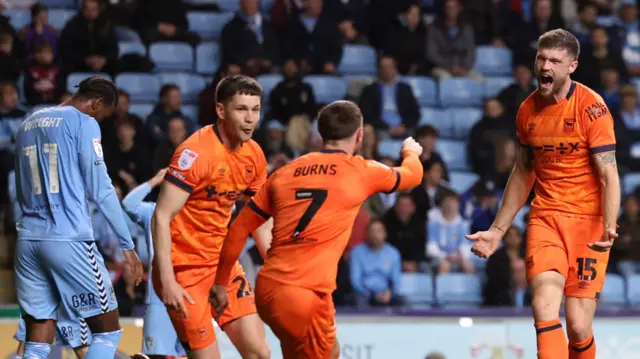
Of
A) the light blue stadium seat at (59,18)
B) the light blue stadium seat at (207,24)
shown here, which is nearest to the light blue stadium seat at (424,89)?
the light blue stadium seat at (207,24)

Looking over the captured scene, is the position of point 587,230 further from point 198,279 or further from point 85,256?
point 85,256

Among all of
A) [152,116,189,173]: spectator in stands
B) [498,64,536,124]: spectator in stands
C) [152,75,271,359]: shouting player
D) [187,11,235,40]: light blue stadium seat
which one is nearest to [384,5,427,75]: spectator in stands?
[498,64,536,124]: spectator in stands

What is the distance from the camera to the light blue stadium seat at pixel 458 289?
1109 cm

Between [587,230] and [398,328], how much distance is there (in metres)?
3.03

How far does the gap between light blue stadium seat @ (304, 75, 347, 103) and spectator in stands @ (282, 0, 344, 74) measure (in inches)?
6.7

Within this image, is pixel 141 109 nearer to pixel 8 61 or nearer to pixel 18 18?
pixel 8 61

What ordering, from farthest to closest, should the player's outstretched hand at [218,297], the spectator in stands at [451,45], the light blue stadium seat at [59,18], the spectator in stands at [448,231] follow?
the light blue stadium seat at [59,18], the spectator in stands at [451,45], the spectator in stands at [448,231], the player's outstretched hand at [218,297]

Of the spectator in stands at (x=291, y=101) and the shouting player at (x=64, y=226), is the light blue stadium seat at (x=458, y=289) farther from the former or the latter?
the shouting player at (x=64, y=226)

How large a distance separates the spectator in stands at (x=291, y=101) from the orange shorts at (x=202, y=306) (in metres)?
5.76

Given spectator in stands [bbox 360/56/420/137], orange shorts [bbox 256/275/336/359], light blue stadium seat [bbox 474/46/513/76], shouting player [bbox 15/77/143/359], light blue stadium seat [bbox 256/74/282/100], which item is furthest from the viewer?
light blue stadium seat [bbox 474/46/513/76]

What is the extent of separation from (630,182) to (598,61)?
197cm

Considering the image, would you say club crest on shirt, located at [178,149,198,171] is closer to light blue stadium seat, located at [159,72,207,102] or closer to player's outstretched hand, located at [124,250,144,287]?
player's outstretched hand, located at [124,250,144,287]

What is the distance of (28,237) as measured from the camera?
7.29m

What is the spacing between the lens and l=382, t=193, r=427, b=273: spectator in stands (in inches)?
448
